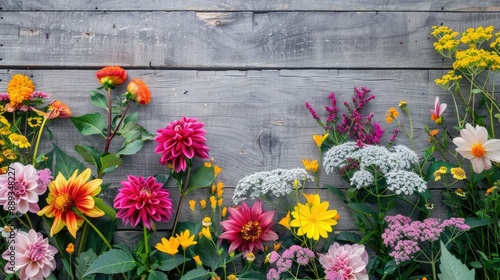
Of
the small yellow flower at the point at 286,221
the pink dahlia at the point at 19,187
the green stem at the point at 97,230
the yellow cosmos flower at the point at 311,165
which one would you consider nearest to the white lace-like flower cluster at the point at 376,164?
the yellow cosmos flower at the point at 311,165

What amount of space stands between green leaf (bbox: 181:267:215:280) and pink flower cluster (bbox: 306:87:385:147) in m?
0.47

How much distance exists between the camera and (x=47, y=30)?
1242 millimetres

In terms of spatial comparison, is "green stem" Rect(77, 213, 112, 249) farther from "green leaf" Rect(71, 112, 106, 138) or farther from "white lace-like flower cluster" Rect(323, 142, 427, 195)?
"white lace-like flower cluster" Rect(323, 142, 427, 195)

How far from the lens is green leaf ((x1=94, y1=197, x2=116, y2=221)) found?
1.14 m

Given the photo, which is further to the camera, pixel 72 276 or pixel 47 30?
pixel 47 30

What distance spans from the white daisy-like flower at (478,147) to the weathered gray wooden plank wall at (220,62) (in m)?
0.15

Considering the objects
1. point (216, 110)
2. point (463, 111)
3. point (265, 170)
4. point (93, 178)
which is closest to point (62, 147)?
point (93, 178)

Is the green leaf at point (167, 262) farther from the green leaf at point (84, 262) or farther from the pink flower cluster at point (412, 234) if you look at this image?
the pink flower cluster at point (412, 234)

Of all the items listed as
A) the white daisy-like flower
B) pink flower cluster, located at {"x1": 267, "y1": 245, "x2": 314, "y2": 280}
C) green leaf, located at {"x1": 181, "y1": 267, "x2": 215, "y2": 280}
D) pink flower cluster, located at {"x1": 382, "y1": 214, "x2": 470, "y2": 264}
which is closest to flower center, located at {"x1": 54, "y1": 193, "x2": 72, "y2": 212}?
green leaf, located at {"x1": 181, "y1": 267, "x2": 215, "y2": 280}

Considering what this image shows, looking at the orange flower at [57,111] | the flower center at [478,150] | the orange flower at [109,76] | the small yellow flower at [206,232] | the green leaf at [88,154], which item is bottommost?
→ the small yellow flower at [206,232]

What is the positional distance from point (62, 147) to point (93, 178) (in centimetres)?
12

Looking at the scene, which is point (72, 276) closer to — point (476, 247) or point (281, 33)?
point (281, 33)

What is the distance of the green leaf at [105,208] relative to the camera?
1143mm

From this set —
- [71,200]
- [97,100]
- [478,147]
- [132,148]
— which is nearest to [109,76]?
[97,100]
